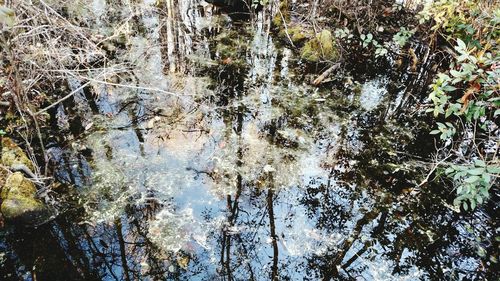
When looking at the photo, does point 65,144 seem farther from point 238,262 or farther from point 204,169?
point 238,262

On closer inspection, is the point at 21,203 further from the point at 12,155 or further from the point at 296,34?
the point at 296,34

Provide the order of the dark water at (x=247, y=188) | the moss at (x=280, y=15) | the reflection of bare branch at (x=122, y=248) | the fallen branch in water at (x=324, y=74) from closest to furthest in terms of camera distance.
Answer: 1. the reflection of bare branch at (x=122, y=248)
2. the dark water at (x=247, y=188)
3. the fallen branch in water at (x=324, y=74)
4. the moss at (x=280, y=15)

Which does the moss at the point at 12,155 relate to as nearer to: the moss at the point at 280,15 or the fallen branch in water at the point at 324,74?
the fallen branch in water at the point at 324,74

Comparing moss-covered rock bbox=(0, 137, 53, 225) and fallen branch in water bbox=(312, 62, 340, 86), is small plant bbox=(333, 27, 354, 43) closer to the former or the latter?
fallen branch in water bbox=(312, 62, 340, 86)

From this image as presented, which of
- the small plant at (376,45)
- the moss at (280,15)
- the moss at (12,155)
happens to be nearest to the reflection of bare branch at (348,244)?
the moss at (12,155)

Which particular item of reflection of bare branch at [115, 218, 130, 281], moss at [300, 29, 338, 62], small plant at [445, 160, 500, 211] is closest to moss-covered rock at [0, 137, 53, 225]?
reflection of bare branch at [115, 218, 130, 281]

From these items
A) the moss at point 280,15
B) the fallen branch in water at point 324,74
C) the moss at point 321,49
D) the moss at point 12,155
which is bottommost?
the moss at point 12,155

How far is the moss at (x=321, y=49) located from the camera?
19.2 feet

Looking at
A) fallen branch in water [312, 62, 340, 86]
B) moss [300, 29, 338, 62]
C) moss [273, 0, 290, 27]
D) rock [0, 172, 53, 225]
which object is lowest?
rock [0, 172, 53, 225]

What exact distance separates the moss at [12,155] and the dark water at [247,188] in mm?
347

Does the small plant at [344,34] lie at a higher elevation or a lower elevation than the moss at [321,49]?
higher

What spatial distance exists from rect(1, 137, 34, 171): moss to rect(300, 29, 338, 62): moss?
441cm

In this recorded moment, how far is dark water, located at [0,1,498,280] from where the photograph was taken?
2930mm

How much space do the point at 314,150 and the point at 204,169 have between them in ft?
4.46
